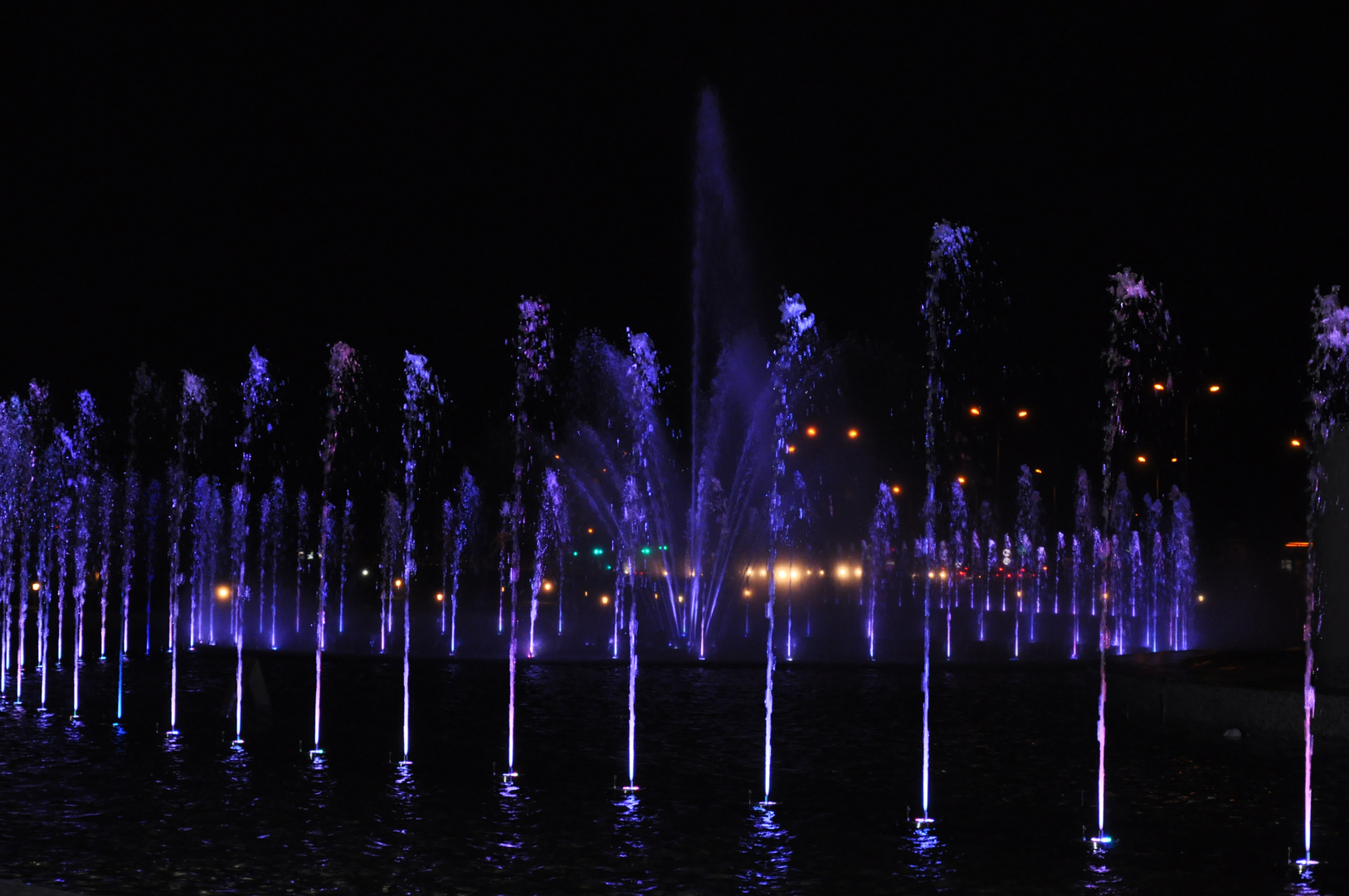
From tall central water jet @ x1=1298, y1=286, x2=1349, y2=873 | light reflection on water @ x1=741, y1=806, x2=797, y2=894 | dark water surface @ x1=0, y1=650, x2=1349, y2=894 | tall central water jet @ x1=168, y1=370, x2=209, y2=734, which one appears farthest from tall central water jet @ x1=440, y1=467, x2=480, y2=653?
light reflection on water @ x1=741, y1=806, x2=797, y2=894

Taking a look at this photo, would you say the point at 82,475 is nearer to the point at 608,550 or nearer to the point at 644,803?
the point at 608,550

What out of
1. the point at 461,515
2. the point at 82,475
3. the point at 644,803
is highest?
the point at 82,475

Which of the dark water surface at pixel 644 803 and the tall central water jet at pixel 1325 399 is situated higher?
the tall central water jet at pixel 1325 399

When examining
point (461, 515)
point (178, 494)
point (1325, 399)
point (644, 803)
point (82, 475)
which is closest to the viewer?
point (644, 803)

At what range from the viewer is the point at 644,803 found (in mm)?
9727

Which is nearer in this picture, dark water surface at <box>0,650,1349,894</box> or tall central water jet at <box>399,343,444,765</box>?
dark water surface at <box>0,650,1349,894</box>

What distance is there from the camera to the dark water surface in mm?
7547

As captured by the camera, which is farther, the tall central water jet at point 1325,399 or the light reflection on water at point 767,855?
the tall central water jet at point 1325,399

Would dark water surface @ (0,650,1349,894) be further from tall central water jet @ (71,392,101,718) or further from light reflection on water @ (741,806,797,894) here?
tall central water jet @ (71,392,101,718)

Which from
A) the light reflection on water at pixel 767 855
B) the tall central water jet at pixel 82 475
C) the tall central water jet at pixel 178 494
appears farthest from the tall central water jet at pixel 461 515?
the light reflection on water at pixel 767 855

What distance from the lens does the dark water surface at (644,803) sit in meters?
7.55

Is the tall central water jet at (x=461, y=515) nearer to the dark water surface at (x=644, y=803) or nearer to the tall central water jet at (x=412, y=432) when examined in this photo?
the tall central water jet at (x=412, y=432)

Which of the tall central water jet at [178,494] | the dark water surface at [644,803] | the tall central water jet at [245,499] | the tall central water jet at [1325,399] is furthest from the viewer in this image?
the tall central water jet at [245,499]

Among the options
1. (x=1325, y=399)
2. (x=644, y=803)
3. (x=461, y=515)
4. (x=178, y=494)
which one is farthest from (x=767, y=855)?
(x=461, y=515)
